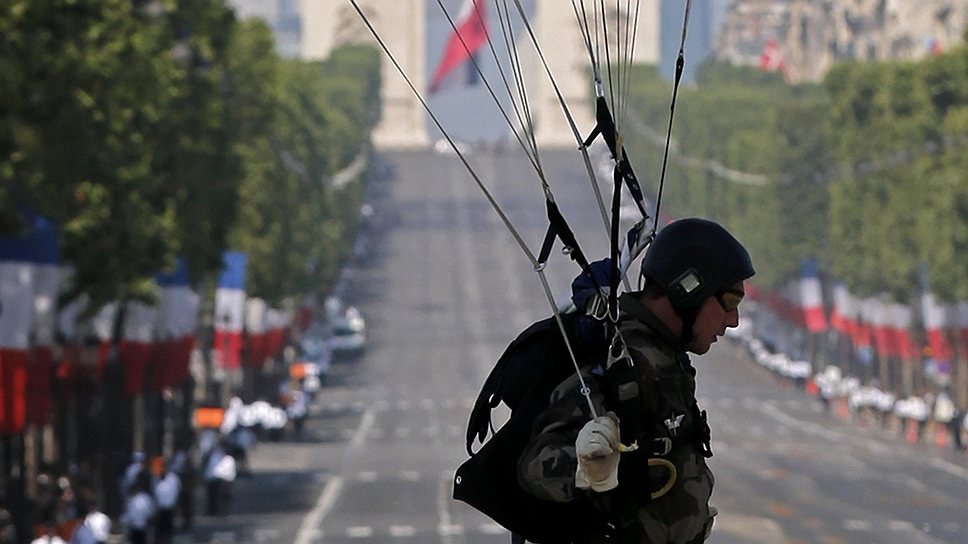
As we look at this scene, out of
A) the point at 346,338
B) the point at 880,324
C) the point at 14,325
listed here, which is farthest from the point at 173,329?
the point at 346,338

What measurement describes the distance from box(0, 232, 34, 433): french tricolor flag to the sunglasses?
30.1 meters

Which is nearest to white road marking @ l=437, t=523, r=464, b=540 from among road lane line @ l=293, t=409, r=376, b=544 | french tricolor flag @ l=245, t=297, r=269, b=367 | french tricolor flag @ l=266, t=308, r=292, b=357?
road lane line @ l=293, t=409, r=376, b=544

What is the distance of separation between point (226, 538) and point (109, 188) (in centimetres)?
584

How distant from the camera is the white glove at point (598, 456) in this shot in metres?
7.25

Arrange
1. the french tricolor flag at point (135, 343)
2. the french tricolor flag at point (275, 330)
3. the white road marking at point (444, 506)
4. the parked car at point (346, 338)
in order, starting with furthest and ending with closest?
the parked car at point (346, 338)
the french tricolor flag at point (275, 330)
the french tricolor flag at point (135, 343)
the white road marking at point (444, 506)

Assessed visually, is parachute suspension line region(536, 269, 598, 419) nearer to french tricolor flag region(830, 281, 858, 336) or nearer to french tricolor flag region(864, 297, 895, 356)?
french tricolor flag region(864, 297, 895, 356)

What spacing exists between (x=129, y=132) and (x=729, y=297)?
4189cm

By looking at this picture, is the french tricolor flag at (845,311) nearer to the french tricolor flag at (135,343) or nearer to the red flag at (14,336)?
the french tricolor flag at (135,343)

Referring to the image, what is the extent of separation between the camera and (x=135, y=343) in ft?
178

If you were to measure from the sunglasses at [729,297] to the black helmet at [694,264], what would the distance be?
31 mm

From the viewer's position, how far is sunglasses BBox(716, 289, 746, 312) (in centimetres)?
788

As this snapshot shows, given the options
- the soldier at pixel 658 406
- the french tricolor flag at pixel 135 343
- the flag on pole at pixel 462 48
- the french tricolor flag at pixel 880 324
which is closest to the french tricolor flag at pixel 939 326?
the french tricolor flag at pixel 880 324

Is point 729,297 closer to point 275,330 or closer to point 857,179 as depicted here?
point 275,330

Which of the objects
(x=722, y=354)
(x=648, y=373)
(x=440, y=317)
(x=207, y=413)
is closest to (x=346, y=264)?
(x=440, y=317)
